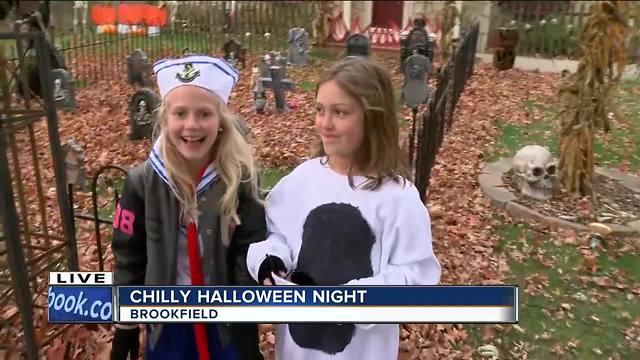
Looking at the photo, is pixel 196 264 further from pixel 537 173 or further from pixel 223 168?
pixel 537 173

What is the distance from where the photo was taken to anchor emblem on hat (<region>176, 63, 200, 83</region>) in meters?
1.98

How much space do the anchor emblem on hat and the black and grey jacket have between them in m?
0.34

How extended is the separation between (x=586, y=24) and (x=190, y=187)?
5049 mm

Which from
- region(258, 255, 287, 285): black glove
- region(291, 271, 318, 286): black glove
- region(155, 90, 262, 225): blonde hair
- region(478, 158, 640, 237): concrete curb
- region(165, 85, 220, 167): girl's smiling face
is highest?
region(165, 85, 220, 167): girl's smiling face

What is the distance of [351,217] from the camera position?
1978 mm

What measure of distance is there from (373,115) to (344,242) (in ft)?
1.54

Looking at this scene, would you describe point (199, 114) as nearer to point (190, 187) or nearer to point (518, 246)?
point (190, 187)

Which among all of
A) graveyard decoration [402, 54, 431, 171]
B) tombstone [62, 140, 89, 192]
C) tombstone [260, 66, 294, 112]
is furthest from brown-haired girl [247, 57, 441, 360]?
tombstone [260, 66, 294, 112]

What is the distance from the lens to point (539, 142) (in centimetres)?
844

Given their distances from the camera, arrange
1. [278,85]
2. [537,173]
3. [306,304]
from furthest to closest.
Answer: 1. [278,85]
2. [537,173]
3. [306,304]

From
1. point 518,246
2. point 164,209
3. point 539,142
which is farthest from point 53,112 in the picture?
point 539,142

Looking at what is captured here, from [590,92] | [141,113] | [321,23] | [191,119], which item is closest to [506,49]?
[321,23]

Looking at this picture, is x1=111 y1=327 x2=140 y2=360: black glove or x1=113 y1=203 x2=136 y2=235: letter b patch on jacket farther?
x1=111 y1=327 x2=140 y2=360: black glove

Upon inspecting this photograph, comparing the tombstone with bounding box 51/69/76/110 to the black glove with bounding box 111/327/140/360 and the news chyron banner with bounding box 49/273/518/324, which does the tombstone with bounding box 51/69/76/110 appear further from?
the news chyron banner with bounding box 49/273/518/324
